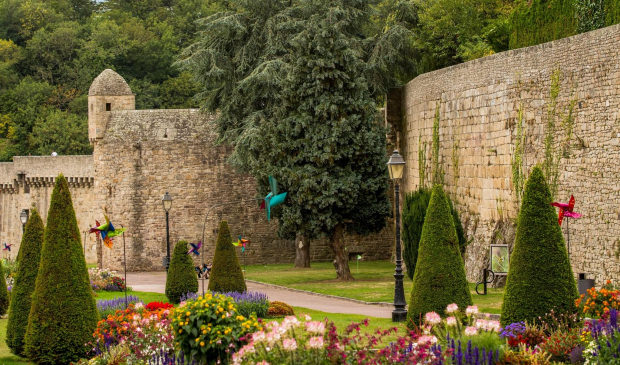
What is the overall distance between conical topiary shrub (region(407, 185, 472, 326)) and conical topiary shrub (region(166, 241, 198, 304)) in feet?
32.1

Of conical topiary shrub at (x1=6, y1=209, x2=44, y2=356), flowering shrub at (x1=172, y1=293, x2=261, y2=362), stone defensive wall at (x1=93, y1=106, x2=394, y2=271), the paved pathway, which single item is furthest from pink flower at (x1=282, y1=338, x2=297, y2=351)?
stone defensive wall at (x1=93, y1=106, x2=394, y2=271)

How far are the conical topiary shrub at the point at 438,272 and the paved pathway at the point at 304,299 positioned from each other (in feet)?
18.3

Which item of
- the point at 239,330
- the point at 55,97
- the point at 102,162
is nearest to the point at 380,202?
the point at 102,162

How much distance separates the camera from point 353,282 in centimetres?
3072

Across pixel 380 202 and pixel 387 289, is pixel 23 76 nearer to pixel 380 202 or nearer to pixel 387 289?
pixel 380 202

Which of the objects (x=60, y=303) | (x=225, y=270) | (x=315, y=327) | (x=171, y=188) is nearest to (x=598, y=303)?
(x=315, y=327)

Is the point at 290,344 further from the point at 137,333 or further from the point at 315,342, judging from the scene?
the point at 137,333

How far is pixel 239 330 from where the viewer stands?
43.4 ft

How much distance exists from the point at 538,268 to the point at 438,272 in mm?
2049


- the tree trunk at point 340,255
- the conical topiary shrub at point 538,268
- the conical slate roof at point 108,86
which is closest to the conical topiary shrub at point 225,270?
the tree trunk at point 340,255

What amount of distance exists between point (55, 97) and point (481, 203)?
40335 mm

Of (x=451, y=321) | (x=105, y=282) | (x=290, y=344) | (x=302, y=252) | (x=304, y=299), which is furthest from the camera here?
(x=302, y=252)

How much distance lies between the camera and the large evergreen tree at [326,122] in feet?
100

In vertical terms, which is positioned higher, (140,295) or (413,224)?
(413,224)
